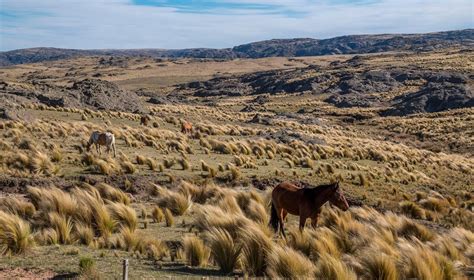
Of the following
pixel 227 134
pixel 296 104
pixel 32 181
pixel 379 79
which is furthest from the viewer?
pixel 379 79

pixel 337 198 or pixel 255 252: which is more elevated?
pixel 337 198

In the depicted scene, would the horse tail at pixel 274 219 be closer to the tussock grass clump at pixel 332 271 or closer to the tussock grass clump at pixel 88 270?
the tussock grass clump at pixel 332 271

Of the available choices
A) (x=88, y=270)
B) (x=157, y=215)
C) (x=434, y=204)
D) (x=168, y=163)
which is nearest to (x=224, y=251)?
(x=88, y=270)

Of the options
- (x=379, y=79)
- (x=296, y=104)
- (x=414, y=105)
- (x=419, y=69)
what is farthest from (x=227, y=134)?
(x=419, y=69)

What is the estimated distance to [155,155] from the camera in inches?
955

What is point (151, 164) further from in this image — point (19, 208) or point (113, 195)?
point (19, 208)

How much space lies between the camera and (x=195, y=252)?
29.5ft

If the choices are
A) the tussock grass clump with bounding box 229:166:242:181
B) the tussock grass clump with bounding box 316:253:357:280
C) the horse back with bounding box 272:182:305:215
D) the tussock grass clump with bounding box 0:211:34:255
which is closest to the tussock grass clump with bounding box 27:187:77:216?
the tussock grass clump with bounding box 0:211:34:255

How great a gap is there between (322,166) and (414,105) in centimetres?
6503

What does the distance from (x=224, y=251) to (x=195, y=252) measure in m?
0.54

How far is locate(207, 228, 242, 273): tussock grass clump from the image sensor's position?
8685 millimetres

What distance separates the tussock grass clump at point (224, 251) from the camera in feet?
28.5

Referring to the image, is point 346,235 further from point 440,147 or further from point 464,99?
point 464,99

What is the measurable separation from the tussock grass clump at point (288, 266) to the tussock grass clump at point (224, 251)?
2.54 feet
